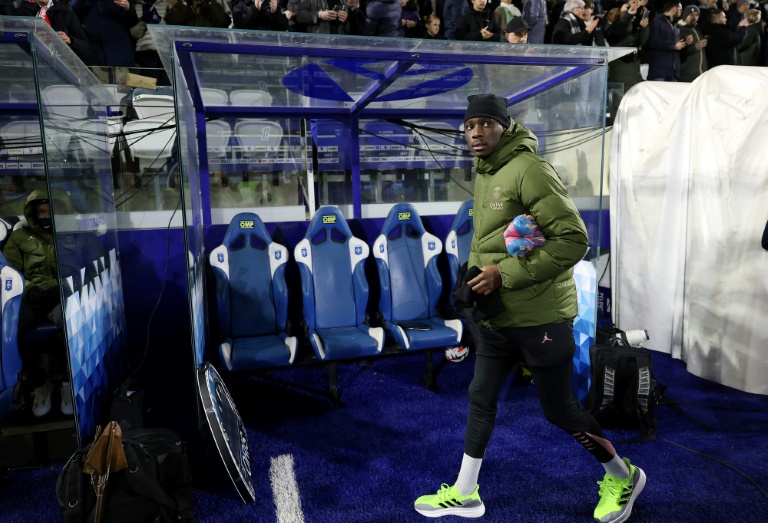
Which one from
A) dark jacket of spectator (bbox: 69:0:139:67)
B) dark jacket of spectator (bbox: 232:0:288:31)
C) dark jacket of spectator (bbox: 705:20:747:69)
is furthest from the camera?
dark jacket of spectator (bbox: 705:20:747:69)

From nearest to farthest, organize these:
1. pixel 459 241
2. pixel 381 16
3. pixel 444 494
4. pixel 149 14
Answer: pixel 444 494, pixel 459 241, pixel 149 14, pixel 381 16

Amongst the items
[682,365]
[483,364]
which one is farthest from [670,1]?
[483,364]

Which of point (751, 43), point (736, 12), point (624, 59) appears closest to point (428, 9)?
point (624, 59)

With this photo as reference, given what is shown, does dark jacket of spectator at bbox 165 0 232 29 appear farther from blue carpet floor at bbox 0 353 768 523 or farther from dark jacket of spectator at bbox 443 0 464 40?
blue carpet floor at bbox 0 353 768 523

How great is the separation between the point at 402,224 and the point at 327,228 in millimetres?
524

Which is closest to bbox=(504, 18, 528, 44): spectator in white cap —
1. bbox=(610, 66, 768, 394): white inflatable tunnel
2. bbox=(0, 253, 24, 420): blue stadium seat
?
bbox=(610, 66, 768, 394): white inflatable tunnel

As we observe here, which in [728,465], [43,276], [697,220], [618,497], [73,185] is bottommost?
[728,465]

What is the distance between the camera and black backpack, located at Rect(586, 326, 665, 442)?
102 inches

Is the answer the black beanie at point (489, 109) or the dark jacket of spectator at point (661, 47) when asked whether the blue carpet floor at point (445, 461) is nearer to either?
the black beanie at point (489, 109)

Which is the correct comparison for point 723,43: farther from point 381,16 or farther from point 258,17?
point 258,17

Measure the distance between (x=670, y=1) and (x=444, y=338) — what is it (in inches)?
182

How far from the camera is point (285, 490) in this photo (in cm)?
217

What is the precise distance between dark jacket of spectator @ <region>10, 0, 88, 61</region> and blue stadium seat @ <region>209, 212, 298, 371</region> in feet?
6.18

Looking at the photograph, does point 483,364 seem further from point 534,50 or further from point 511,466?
point 534,50
